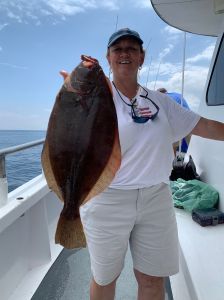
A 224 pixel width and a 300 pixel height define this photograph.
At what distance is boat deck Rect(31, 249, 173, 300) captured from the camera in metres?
2.71

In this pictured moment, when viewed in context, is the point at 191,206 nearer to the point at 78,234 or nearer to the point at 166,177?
the point at 166,177

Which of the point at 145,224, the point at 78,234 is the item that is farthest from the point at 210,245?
the point at 78,234

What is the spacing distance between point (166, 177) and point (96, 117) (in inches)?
27.2

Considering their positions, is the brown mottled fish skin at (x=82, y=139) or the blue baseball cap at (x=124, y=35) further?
the blue baseball cap at (x=124, y=35)

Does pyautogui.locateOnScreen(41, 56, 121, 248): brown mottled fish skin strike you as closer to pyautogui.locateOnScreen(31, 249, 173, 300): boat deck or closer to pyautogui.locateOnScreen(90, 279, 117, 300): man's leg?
pyautogui.locateOnScreen(90, 279, 117, 300): man's leg

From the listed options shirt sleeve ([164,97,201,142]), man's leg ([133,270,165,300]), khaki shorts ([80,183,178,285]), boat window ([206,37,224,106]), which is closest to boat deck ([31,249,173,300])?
man's leg ([133,270,165,300])

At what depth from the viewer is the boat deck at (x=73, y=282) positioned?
2715 mm

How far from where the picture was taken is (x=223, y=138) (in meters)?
2.03

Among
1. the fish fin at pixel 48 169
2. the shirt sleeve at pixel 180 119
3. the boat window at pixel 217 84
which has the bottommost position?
the fish fin at pixel 48 169

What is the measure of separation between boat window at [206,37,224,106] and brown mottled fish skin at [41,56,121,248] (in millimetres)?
2386

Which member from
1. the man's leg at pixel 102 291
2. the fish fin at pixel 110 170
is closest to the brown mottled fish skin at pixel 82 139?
the fish fin at pixel 110 170

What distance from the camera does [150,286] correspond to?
1953 millimetres

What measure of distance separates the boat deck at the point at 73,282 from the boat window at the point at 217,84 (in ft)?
6.53

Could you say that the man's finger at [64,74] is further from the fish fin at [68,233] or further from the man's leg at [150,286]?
the man's leg at [150,286]
